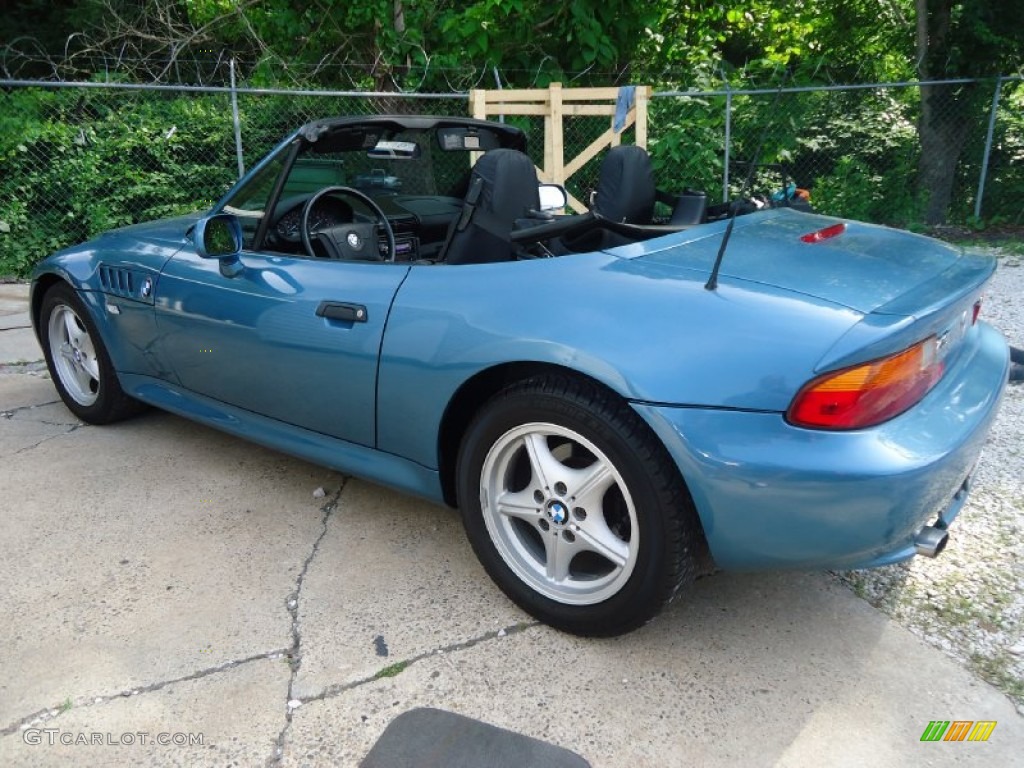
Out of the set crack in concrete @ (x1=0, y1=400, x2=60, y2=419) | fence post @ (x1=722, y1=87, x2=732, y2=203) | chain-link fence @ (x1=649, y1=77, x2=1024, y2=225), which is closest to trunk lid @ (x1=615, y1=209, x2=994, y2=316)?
crack in concrete @ (x1=0, y1=400, x2=60, y2=419)

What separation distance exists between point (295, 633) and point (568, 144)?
7603 millimetres

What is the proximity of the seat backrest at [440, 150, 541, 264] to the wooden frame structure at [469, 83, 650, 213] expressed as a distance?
5198 millimetres

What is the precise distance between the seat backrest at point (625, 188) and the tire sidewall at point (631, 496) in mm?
990

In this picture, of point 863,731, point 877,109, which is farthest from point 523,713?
point 877,109

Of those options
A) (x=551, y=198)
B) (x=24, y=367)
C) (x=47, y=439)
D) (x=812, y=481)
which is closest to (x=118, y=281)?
(x=47, y=439)

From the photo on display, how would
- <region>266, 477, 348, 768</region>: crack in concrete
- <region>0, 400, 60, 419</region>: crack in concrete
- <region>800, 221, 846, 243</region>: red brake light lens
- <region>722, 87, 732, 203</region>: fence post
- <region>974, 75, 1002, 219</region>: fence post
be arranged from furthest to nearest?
<region>974, 75, 1002, 219</region>: fence post → <region>722, 87, 732, 203</region>: fence post → <region>0, 400, 60, 419</region>: crack in concrete → <region>800, 221, 846, 243</region>: red brake light lens → <region>266, 477, 348, 768</region>: crack in concrete

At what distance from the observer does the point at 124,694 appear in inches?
86.3

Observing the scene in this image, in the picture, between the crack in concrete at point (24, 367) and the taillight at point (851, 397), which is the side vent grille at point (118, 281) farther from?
the taillight at point (851, 397)

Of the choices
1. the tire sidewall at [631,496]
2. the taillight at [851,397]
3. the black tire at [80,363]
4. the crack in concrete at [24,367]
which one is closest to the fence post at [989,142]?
the taillight at [851,397]

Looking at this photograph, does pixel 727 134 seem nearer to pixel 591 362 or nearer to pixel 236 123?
pixel 236 123

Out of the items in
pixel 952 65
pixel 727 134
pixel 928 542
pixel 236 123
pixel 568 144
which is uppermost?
pixel 952 65

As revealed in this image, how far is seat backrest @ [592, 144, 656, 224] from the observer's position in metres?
2.95

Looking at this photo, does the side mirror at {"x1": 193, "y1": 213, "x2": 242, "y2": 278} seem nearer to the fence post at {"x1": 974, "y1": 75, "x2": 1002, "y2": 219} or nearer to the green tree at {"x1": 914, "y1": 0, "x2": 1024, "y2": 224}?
the fence post at {"x1": 974, "y1": 75, "x2": 1002, "y2": 219}

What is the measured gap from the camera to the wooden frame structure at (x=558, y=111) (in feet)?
26.3
